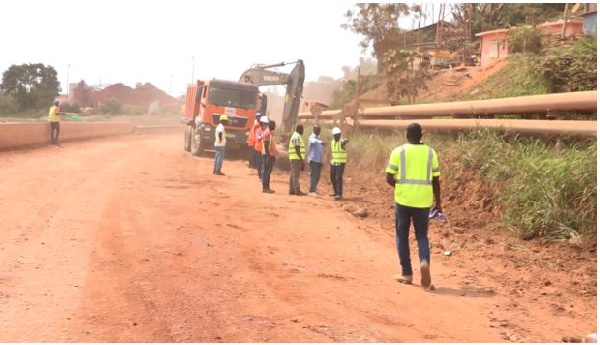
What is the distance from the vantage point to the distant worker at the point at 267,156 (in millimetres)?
12055

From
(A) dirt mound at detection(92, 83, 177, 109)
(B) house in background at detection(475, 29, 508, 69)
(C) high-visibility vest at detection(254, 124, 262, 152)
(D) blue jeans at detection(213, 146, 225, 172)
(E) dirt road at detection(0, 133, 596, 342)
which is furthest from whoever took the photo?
(A) dirt mound at detection(92, 83, 177, 109)

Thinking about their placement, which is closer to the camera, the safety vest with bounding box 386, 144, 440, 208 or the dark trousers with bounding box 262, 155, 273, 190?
the safety vest with bounding box 386, 144, 440, 208

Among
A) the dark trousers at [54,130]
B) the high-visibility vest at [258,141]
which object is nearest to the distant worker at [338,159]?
the high-visibility vest at [258,141]

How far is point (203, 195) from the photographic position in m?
10.8

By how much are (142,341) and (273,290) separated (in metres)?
1.59

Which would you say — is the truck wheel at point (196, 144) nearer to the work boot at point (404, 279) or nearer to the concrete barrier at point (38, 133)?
the concrete barrier at point (38, 133)

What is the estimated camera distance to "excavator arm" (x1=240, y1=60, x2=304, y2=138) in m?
20.1

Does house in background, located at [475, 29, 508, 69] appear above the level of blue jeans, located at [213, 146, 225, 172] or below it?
above

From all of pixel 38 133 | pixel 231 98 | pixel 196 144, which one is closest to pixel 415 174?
pixel 231 98

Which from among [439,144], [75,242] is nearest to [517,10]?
[439,144]

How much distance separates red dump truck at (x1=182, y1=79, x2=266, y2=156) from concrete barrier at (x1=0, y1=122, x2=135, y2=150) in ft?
17.8

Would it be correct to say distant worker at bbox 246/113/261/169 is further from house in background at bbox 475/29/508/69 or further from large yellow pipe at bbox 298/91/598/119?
house in background at bbox 475/29/508/69

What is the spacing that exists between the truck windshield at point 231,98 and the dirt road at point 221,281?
885cm

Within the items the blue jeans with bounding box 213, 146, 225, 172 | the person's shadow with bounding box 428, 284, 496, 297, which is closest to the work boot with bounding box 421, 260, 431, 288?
the person's shadow with bounding box 428, 284, 496, 297
